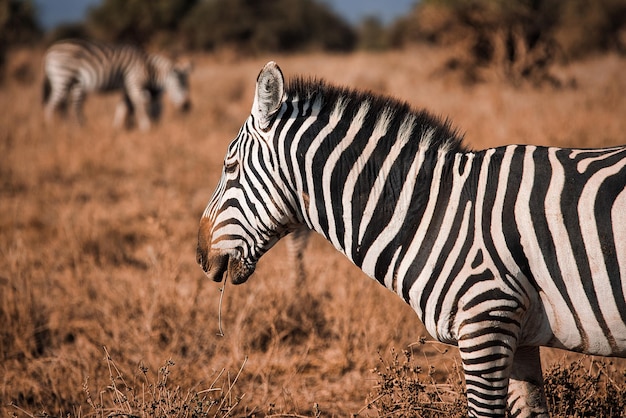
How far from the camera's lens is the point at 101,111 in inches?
550

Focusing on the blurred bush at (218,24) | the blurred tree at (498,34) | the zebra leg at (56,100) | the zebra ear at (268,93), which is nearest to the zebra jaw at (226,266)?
the zebra ear at (268,93)

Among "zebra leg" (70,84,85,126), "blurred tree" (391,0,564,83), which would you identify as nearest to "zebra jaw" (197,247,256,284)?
"zebra leg" (70,84,85,126)

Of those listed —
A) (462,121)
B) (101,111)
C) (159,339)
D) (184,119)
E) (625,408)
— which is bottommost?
(625,408)

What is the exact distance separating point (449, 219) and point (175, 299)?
92.2 inches

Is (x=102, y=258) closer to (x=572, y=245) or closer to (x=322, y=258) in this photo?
(x=322, y=258)

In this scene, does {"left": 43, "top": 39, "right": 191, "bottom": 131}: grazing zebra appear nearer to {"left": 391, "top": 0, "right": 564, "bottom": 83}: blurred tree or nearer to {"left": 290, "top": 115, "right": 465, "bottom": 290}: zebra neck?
{"left": 391, "top": 0, "right": 564, "bottom": 83}: blurred tree

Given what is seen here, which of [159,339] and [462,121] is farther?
[462,121]

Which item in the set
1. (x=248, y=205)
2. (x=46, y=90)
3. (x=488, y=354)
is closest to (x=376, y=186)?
(x=248, y=205)

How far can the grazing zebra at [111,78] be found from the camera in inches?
484

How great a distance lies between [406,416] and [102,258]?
11.5ft

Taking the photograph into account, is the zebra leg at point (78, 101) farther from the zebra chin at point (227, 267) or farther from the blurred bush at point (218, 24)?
the blurred bush at point (218, 24)

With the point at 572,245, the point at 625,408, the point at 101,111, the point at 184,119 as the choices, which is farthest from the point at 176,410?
the point at 101,111

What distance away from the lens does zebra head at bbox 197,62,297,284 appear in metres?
2.34

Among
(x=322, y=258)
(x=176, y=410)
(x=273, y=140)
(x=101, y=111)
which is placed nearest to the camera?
(x=273, y=140)
